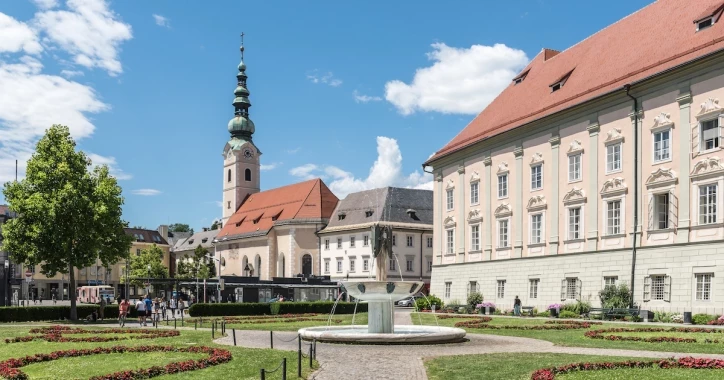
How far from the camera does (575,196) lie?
44938 mm

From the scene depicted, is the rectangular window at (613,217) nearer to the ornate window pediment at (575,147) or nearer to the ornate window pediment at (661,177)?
the ornate window pediment at (661,177)

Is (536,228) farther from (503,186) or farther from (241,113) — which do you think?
(241,113)

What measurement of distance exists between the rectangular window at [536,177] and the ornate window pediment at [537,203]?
28.0 inches

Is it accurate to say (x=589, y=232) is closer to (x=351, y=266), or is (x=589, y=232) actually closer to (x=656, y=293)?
(x=656, y=293)

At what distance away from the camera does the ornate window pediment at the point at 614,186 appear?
4122 centimetres

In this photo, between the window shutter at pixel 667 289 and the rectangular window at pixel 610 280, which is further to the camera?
the rectangular window at pixel 610 280

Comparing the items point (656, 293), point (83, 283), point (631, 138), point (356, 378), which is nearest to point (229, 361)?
point (356, 378)

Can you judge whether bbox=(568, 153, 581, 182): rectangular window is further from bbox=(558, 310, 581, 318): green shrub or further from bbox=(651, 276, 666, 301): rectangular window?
bbox=(651, 276, 666, 301): rectangular window

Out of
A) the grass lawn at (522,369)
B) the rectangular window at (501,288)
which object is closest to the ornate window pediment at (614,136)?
the rectangular window at (501,288)

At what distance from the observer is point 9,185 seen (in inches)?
1791

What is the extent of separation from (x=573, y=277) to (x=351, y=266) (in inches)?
2027

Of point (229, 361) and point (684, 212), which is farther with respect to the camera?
point (684, 212)

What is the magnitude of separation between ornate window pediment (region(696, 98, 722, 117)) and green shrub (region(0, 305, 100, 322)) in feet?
124

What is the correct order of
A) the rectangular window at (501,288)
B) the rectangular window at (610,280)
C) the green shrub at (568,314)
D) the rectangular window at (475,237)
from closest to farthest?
the rectangular window at (610,280) < the green shrub at (568,314) < the rectangular window at (501,288) < the rectangular window at (475,237)
